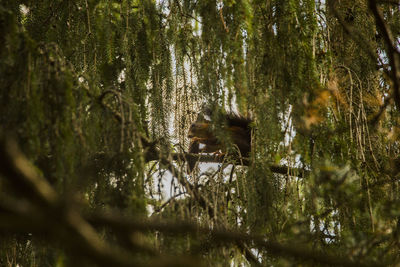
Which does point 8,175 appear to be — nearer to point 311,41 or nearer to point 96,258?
point 96,258

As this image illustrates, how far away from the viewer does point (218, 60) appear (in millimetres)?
1529

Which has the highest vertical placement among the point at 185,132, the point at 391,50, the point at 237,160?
the point at 391,50

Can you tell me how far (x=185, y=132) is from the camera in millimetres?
2248

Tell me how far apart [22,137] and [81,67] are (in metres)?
0.96

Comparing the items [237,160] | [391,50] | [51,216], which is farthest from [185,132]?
[51,216]

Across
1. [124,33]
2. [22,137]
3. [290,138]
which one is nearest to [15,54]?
[22,137]

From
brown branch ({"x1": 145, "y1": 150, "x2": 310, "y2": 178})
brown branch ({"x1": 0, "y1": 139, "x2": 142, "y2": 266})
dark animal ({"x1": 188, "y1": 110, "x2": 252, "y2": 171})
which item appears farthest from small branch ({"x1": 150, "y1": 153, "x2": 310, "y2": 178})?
brown branch ({"x1": 0, "y1": 139, "x2": 142, "y2": 266})

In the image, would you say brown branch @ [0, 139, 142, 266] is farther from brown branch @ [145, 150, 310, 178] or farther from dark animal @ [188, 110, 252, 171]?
dark animal @ [188, 110, 252, 171]

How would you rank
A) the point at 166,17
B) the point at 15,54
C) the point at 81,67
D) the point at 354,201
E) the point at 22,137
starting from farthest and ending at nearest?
the point at 166,17 → the point at 81,67 → the point at 354,201 → the point at 15,54 → the point at 22,137

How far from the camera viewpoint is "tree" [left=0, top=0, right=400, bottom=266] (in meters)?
0.85

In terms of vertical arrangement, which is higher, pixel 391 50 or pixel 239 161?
pixel 391 50

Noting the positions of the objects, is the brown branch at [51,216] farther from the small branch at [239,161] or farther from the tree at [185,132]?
the small branch at [239,161]

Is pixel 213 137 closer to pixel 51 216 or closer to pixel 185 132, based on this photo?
pixel 185 132

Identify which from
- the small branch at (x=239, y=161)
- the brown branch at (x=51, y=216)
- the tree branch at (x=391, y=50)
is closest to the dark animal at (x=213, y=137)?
the small branch at (x=239, y=161)
